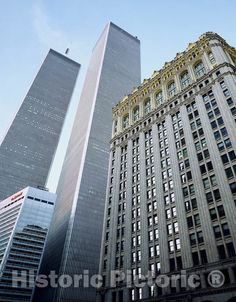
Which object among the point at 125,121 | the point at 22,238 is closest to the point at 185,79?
the point at 125,121

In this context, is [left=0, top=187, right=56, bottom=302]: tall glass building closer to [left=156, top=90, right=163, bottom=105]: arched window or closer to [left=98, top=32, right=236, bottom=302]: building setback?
[left=98, top=32, right=236, bottom=302]: building setback

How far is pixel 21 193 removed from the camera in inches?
6535

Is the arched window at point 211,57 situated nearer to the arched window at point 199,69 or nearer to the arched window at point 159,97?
the arched window at point 199,69

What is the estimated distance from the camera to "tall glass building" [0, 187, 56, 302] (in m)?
131

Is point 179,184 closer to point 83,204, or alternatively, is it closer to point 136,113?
point 136,113

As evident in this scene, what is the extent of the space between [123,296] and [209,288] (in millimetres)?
19530

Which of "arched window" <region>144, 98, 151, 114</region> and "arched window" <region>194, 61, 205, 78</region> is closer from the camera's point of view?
"arched window" <region>194, 61, 205, 78</region>

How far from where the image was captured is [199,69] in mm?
78688

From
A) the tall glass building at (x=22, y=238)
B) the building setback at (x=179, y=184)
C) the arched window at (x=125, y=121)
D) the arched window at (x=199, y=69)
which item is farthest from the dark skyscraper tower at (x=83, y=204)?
the arched window at (x=199, y=69)

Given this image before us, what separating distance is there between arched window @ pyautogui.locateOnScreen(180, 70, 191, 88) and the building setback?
1.26 feet

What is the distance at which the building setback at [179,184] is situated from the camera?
47031 mm

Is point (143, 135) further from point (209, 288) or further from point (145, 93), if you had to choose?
point (209, 288)

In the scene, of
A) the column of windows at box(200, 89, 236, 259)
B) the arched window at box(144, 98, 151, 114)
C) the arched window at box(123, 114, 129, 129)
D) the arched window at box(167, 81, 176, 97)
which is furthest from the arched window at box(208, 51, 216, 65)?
the arched window at box(123, 114, 129, 129)

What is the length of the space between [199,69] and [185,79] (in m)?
4.74
